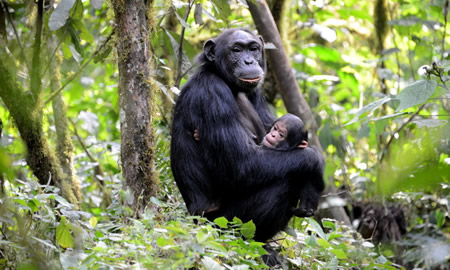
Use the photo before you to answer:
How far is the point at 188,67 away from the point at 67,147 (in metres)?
1.41

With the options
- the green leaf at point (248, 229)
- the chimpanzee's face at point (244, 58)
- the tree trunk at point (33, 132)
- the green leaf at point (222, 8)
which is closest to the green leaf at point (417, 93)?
the green leaf at point (248, 229)

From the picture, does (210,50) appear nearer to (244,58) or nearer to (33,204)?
(244,58)

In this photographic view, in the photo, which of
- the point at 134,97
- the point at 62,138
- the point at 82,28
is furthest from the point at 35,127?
the point at 134,97

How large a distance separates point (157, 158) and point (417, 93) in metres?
2.17

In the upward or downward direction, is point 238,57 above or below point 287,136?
above

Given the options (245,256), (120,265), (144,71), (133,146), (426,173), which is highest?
(144,71)

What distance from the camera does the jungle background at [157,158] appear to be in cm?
236

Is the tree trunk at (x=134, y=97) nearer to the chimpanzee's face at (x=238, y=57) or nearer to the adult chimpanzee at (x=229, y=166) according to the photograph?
the adult chimpanzee at (x=229, y=166)

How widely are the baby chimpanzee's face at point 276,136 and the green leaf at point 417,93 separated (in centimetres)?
124

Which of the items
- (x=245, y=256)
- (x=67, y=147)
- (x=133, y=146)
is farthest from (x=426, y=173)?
(x=67, y=147)

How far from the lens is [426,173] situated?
0.83 m

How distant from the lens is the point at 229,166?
12.6ft

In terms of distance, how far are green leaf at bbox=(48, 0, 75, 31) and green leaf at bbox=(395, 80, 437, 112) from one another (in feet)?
7.35

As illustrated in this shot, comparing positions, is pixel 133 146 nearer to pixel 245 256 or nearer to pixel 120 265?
pixel 245 256
